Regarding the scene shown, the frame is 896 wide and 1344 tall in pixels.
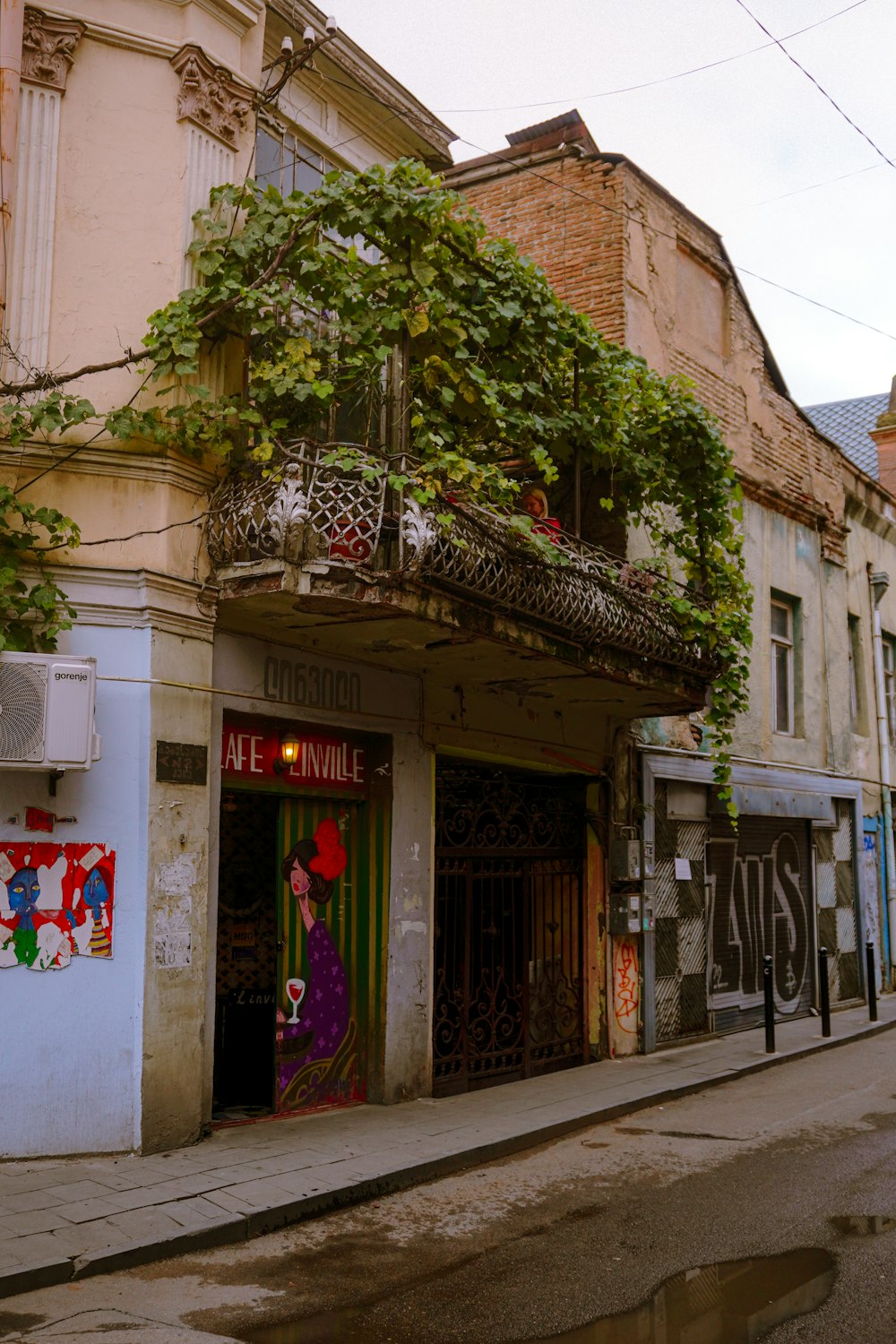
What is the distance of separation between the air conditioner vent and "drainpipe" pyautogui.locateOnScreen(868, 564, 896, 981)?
15335 millimetres

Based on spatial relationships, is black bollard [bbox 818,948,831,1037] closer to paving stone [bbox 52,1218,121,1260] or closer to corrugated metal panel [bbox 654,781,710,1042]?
corrugated metal panel [bbox 654,781,710,1042]

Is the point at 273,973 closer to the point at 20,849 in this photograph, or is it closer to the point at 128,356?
the point at 20,849

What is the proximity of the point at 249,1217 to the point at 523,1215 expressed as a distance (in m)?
1.58

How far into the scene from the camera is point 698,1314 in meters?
5.34

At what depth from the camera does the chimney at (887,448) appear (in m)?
23.4

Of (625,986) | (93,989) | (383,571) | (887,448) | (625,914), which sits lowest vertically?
(625,986)

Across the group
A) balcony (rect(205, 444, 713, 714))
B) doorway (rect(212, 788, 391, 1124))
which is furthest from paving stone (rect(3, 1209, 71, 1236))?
balcony (rect(205, 444, 713, 714))

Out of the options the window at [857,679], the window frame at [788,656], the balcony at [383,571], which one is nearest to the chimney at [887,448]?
the window at [857,679]

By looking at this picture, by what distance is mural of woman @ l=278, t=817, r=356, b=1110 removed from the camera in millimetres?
9508

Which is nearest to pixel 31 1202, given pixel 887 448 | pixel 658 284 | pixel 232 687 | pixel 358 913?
pixel 232 687

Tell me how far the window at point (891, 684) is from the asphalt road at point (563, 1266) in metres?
12.7

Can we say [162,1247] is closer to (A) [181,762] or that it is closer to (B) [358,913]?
(A) [181,762]

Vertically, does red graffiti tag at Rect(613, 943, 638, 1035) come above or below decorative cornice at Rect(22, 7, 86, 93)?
below

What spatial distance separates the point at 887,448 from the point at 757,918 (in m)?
12.0
